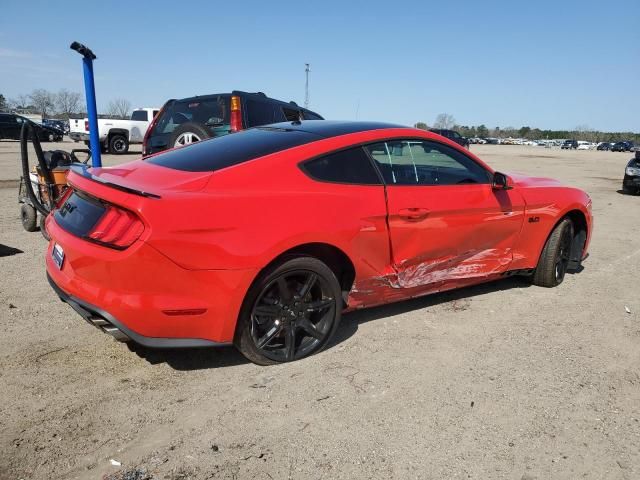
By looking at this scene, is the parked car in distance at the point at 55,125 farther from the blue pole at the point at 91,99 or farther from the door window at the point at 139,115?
the blue pole at the point at 91,99

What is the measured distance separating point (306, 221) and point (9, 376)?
6.45 ft

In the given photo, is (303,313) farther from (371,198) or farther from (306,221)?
(371,198)

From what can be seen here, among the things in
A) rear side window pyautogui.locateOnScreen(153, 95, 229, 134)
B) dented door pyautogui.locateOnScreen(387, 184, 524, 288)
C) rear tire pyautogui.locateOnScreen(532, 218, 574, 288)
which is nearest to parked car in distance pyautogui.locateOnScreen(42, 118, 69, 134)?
rear side window pyautogui.locateOnScreen(153, 95, 229, 134)

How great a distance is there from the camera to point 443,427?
2.66 meters

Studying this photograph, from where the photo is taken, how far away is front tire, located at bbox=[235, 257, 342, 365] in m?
3.03

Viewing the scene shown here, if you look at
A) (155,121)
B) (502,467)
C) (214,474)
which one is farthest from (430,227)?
(155,121)

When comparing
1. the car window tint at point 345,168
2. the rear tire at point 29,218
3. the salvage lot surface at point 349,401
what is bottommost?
the salvage lot surface at point 349,401

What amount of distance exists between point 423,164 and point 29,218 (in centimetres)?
523

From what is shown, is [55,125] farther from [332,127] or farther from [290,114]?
[332,127]

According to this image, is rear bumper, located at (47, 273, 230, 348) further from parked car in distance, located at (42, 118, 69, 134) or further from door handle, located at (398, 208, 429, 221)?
parked car in distance, located at (42, 118, 69, 134)

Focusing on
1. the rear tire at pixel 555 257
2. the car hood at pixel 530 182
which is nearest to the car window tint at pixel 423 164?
the car hood at pixel 530 182

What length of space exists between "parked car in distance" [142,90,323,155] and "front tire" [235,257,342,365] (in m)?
4.16

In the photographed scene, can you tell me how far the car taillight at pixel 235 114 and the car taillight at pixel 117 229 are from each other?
14.9 feet

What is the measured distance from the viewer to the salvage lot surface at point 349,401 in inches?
92.8
